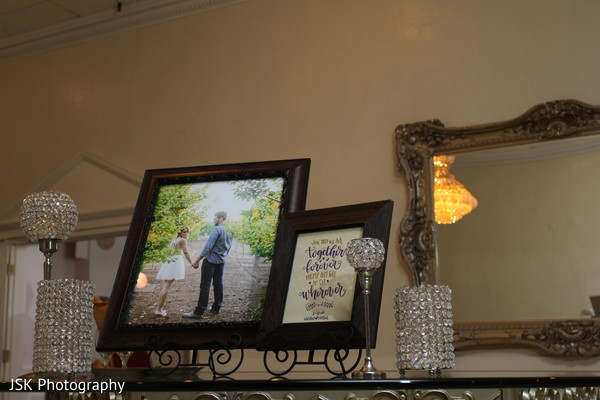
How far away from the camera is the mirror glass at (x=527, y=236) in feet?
12.0

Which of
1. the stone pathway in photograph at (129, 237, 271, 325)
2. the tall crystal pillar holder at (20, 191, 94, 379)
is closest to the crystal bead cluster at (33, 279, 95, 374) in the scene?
the tall crystal pillar holder at (20, 191, 94, 379)

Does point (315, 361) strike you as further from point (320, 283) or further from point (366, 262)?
point (366, 262)

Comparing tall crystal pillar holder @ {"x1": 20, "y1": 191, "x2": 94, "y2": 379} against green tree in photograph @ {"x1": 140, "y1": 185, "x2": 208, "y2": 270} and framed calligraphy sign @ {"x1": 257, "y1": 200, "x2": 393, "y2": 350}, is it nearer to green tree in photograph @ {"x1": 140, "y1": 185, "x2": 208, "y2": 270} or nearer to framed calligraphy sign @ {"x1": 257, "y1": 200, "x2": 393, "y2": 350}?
green tree in photograph @ {"x1": 140, "y1": 185, "x2": 208, "y2": 270}

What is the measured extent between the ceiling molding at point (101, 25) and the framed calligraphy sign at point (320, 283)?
365cm

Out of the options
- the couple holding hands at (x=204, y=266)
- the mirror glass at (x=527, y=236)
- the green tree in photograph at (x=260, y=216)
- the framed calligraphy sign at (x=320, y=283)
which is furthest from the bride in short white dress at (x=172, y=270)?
the mirror glass at (x=527, y=236)

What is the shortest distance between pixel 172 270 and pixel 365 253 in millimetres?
554

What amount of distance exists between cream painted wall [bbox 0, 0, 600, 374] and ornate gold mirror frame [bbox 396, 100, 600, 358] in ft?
0.30

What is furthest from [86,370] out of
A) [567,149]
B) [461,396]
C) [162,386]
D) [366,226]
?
[567,149]

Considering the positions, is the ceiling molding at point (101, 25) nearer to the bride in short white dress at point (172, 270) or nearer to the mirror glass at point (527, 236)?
the mirror glass at point (527, 236)

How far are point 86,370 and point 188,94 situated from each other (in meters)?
3.57

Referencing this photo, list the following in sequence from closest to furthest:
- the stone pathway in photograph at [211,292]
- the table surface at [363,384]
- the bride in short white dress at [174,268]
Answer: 1. the table surface at [363,384]
2. the stone pathway in photograph at [211,292]
3. the bride in short white dress at [174,268]

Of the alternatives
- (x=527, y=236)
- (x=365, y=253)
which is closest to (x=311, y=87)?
(x=527, y=236)

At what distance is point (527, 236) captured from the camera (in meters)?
3.78

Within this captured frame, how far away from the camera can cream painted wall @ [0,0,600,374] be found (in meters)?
4.01
